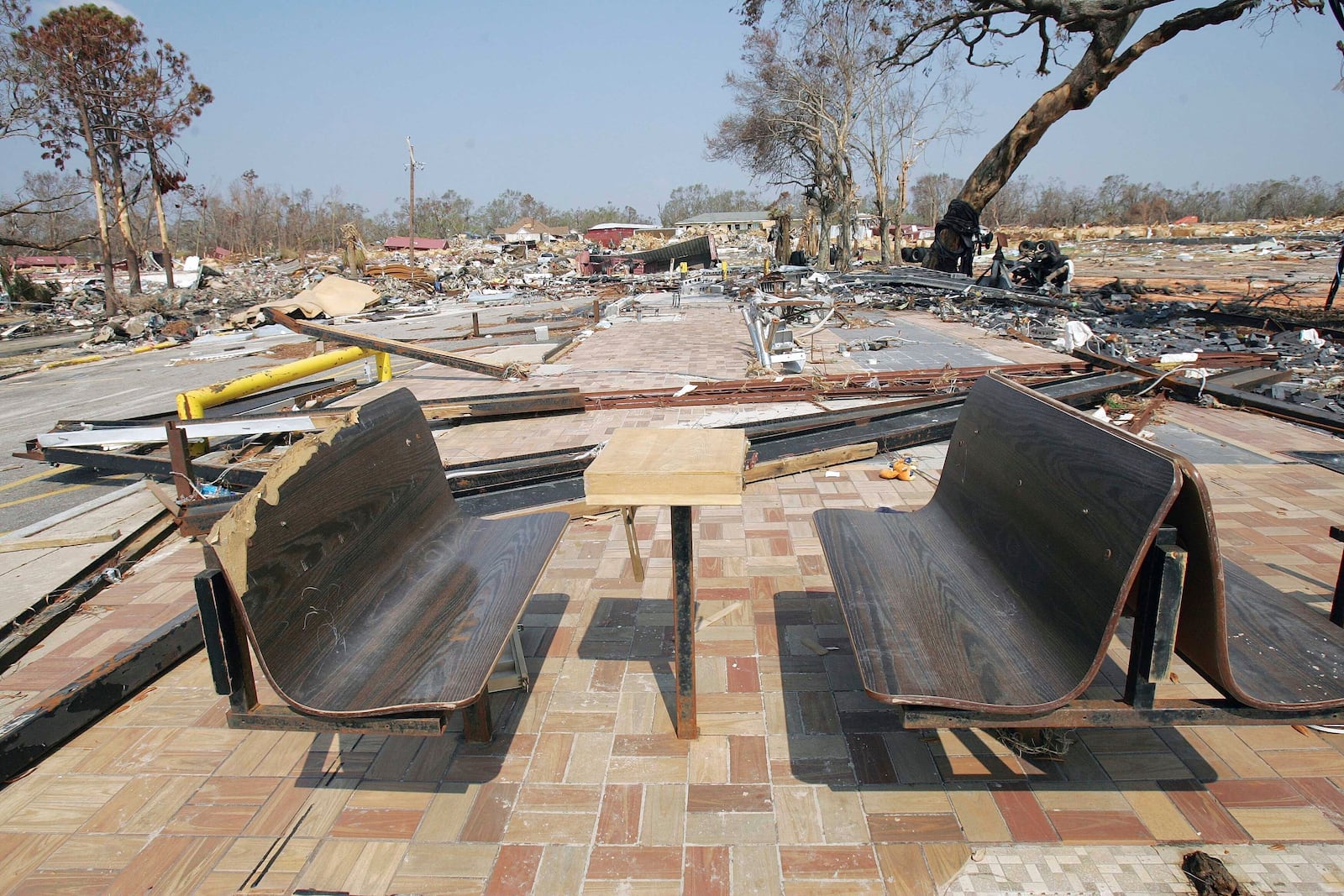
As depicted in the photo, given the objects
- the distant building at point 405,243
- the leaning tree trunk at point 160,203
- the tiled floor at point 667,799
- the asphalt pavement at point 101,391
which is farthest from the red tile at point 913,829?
the distant building at point 405,243

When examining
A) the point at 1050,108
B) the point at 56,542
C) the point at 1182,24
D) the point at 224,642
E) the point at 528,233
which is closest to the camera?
the point at 224,642

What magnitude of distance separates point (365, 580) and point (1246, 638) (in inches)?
101

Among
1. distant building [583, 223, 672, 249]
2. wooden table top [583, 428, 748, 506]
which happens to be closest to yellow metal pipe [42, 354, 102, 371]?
wooden table top [583, 428, 748, 506]

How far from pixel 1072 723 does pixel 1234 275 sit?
23.3m

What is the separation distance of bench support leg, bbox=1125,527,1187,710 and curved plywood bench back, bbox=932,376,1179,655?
0.07 meters

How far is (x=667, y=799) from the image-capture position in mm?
2043

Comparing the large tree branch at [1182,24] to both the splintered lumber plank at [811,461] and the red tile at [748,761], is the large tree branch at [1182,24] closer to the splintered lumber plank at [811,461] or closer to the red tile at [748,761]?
the splintered lumber plank at [811,461]

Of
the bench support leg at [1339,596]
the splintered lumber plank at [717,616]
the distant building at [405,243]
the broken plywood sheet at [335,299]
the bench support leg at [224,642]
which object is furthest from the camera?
the distant building at [405,243]

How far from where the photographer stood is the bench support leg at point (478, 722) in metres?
2.25

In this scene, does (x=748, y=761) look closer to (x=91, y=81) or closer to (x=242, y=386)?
(x=242, y=386)

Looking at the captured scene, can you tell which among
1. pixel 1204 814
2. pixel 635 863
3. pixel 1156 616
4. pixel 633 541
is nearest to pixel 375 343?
pixel 633 541

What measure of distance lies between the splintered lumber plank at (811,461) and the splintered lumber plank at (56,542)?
3.82 metres

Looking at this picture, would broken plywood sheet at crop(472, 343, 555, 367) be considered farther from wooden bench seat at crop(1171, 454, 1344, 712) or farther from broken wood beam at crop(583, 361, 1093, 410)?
wooden bench seat at crop(1171, 454, 1344, 712)

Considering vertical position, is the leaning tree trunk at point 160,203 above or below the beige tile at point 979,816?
above
